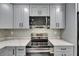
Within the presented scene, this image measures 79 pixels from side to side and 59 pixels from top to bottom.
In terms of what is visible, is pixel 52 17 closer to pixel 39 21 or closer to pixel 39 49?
pixel 39 21

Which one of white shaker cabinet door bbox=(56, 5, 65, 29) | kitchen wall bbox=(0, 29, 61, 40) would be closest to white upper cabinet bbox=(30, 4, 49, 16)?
white shaker cabinet door bbox=(56, 5, 65, 29)

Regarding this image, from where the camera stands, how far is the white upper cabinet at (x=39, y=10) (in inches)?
128

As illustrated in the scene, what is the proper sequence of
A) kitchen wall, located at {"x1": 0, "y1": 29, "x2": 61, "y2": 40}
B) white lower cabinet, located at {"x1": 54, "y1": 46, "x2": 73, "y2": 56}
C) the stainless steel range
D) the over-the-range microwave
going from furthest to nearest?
kitchen wall, located at {"x1": 0, "y1": 29, "x2": 61, "y2": 40} → the over-the-range microwave → the stainless steel range → white lower cabinet, located at {"x1": 54, "y1": 46, "x2": 73, "y2": 56}

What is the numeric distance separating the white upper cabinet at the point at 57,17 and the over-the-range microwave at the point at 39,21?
13 centimetres

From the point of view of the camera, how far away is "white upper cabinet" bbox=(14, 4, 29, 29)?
10.6 ft

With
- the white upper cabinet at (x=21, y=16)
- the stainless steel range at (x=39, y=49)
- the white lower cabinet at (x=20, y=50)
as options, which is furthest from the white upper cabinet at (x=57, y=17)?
the white lower cabinet at (x=20, y=50)

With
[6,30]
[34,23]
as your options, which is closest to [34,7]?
[34,23]

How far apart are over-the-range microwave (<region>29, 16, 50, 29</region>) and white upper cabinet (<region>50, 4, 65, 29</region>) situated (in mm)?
134

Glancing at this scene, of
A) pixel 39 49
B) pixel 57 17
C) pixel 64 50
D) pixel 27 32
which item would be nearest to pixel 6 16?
pixel 27 32

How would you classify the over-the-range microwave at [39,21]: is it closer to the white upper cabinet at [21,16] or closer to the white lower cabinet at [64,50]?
the white upper cabinet at [21,16]

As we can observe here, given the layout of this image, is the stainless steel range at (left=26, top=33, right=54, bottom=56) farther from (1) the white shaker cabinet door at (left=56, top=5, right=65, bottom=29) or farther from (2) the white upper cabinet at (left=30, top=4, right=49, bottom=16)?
(2) the white upper cabinet at (left=30, top=4, right=49, bottom=16)

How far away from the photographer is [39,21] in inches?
124

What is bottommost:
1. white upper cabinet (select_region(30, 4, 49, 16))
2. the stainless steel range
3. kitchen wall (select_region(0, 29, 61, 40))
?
the stainless steel range

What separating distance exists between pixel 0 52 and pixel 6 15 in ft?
5.02
